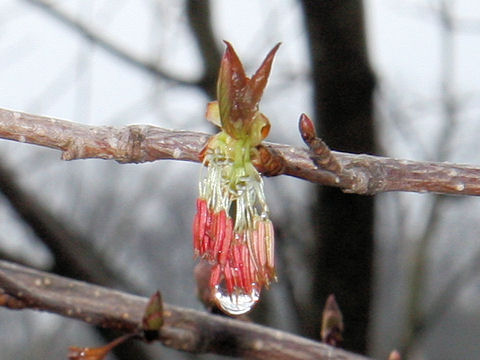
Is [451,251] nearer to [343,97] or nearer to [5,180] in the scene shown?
[343,97]

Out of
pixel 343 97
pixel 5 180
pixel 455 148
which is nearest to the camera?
pixel 5 180

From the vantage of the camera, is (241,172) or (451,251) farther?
(451,251)

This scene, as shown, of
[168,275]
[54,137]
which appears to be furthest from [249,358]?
[168,275]

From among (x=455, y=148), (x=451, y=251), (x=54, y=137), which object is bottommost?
(x=54, y=137)

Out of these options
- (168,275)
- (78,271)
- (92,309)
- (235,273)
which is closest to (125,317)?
(92,309)

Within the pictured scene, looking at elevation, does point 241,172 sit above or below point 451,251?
below

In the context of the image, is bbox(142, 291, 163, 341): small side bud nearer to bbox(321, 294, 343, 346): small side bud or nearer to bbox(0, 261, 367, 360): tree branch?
bbox(0, 261, 367, 360): tree branch

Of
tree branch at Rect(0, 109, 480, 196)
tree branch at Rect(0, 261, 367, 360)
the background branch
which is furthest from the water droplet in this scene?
the background branch

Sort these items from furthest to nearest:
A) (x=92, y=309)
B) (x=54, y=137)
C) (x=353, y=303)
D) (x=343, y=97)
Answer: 1. (x=353, y=303)
2. (x=343, y=97)
3. (x=92, y=309)
4. (x=54, y=137)
